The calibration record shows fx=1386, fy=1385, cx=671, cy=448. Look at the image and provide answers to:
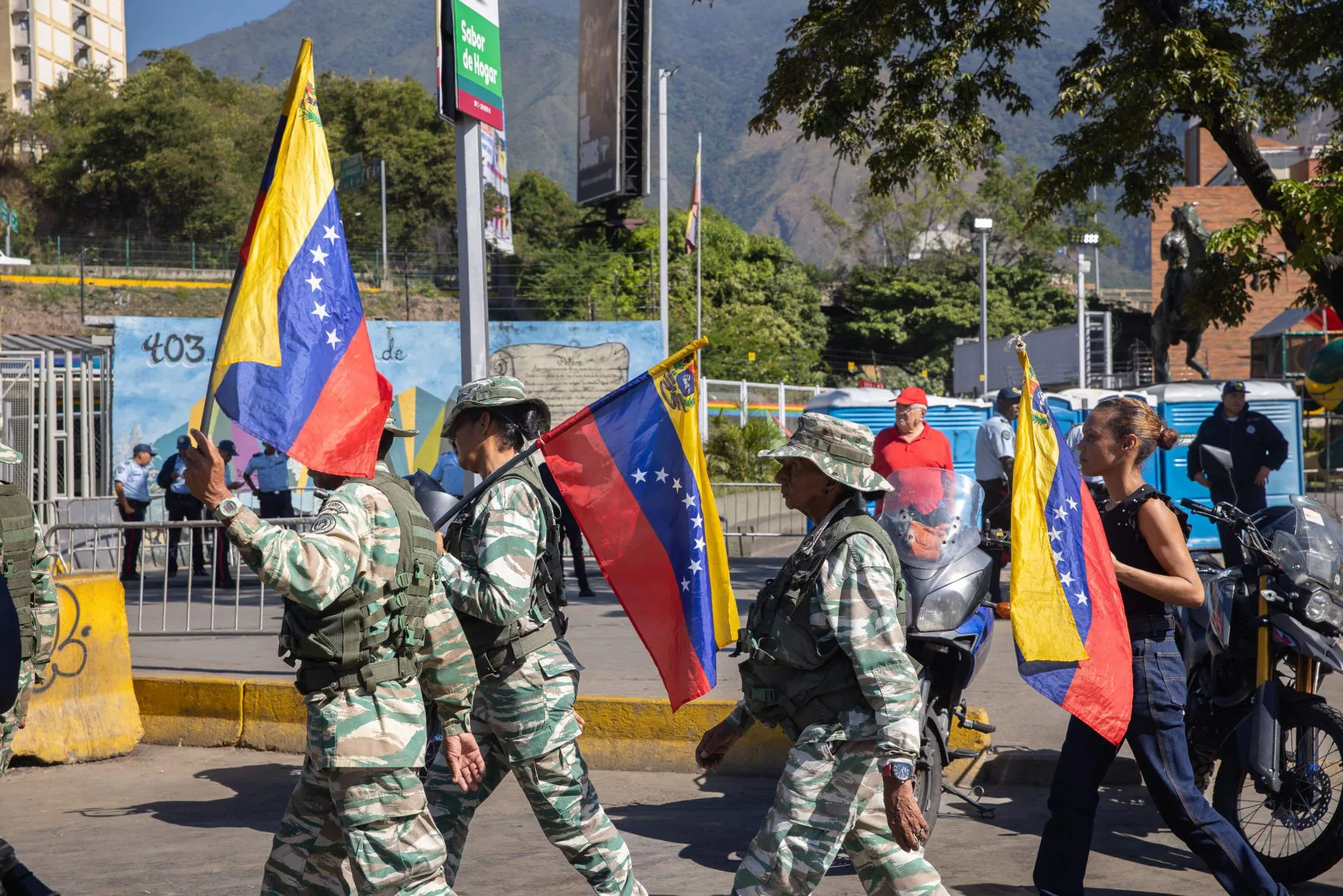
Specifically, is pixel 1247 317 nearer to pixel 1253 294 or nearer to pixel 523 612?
pixel 1253 294

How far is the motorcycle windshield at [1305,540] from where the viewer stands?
4.93m

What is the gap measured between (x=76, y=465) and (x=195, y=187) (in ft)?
116

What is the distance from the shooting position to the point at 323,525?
A: 144 inches

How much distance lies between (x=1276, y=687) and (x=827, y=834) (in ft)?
7.06

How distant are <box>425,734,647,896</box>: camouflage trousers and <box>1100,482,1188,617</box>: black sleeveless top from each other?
1.81 meters

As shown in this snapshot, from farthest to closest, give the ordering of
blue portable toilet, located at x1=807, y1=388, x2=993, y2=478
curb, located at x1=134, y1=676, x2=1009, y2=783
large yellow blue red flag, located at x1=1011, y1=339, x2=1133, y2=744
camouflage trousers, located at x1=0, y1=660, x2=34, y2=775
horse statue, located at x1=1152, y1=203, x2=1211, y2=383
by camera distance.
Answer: horse statue, located at x1=1152, y1=203, x2=1211, y2=383 → blue portable toilet, located at x1=807, y1=388, x2=993, y2=478 → curb, located at x1=134, y1=676, x2=1009, y2=783 → camouflage trousers, located at x1=0, y1=660, x2=34, y2=775 → large yellow blue red flag, located at x1=1011, y1=339, x2=1133, y2=744

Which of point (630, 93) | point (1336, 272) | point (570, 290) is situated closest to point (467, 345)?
point (1336, 272)

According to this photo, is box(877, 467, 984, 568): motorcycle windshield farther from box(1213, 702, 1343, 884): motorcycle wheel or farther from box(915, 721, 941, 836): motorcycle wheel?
box(1213, 702, 1343, 884): motorcycle wheel

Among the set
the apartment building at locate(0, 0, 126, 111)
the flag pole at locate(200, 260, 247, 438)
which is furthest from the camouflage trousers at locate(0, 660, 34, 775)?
the apartment building at locate(0, 0, 126, 111)

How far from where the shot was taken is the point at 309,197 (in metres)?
4.87

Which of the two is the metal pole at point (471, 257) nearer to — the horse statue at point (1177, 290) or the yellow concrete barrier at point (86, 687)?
the yellow concrete barrier at point (86, 687)

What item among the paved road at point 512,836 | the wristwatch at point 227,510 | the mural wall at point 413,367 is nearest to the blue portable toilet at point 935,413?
the mural wall at point 413,367

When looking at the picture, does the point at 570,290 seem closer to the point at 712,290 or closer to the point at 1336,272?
the point at 1336,272

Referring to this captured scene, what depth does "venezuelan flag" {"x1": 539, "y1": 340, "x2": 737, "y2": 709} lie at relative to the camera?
4.57 meters
